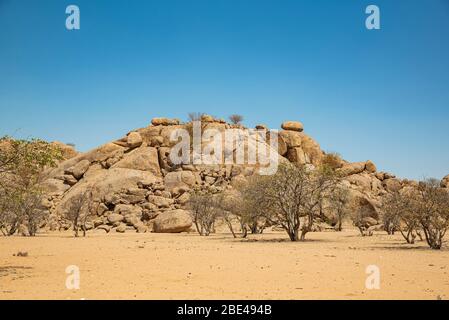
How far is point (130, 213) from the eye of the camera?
49.4m

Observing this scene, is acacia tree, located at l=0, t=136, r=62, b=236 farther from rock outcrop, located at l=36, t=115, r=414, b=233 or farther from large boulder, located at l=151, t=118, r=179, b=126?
large boulder, located at l=151, t=118, r=179, b=126

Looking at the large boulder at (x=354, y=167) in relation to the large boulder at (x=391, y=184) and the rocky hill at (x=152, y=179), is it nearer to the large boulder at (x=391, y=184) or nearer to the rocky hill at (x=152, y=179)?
the rocky hill at (x=152, y=179)

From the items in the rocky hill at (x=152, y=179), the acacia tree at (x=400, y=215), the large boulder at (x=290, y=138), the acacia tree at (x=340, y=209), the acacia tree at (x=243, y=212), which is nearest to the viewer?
the acacia tree at (x=400, y=215)

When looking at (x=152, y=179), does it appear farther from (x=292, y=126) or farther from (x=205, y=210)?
(x=292, y=126)

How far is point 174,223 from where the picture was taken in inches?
1622

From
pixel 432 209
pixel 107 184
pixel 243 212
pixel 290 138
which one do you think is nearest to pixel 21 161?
pixel 432 209

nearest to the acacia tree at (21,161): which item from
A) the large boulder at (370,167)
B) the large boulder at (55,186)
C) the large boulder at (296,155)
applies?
the large boulder at (55,186)

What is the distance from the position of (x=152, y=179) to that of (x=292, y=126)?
26403 millimetres

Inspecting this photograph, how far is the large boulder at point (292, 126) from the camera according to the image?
233 feet

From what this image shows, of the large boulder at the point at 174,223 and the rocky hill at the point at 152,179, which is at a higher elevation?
the rocky hill at the point at 152,179
